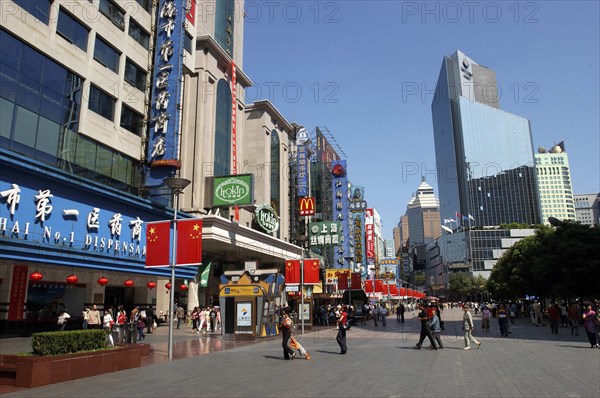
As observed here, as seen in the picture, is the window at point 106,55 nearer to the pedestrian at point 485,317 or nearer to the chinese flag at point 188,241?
the chinese flag at point 188,241

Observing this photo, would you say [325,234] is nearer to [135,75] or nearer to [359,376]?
[135,75]

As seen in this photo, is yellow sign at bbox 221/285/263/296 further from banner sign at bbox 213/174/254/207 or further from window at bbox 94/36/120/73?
window at bbox 94/36/120/73

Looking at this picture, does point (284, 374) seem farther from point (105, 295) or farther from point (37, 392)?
point (105, 295)

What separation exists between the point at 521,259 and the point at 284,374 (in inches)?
1861

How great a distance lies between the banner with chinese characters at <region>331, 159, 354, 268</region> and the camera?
227ft

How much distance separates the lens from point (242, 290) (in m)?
25.8

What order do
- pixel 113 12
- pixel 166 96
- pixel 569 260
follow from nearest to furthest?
pixel 113 12 → pixel 166 96 → pixel 569 260

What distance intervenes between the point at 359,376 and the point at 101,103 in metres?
23.0

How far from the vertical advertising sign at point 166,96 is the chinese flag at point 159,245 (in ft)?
36.0

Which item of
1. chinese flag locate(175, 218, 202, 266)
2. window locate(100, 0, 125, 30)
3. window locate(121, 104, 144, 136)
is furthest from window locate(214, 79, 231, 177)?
chinese flag locate(175, 218, 202, 266)

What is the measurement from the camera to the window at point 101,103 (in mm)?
26391

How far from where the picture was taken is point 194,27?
3603 centimetres

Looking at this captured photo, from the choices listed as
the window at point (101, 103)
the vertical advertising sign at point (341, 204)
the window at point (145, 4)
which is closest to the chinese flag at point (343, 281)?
the vertical advertising sign at point (341, 204)

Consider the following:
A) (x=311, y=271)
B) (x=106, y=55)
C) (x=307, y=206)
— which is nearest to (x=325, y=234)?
(x=307, y=206)
